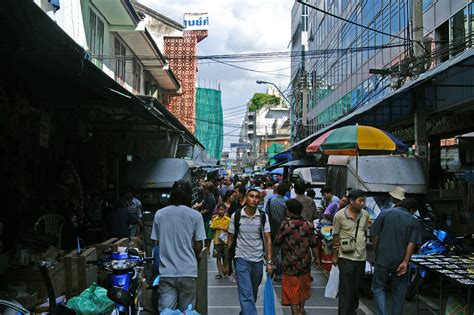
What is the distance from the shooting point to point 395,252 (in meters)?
6.21

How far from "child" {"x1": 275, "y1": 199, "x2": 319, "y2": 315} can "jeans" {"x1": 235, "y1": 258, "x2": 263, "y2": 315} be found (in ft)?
1.25

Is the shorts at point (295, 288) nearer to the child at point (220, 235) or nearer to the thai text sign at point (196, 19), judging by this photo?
the child at point (220, 235)

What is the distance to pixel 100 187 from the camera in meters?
12.3

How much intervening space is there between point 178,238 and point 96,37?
1337 centimetres

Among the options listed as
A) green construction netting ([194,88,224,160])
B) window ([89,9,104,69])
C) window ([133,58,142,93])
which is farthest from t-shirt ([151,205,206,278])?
green construction netting ([194,88,224,160])

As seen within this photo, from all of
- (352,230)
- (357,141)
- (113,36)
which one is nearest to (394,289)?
(352,230)

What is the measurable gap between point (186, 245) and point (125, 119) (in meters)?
7.34

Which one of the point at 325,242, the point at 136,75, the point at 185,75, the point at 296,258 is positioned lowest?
the point at 325,242

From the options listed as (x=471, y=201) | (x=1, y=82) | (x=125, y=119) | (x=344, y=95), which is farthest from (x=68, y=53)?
(x=344, y=95)

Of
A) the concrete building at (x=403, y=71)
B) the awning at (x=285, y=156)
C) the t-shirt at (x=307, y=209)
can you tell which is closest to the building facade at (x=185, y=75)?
the awning at (x=285, y=156)

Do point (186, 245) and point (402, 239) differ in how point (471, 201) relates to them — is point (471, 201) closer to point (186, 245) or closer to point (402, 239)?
point (402, 239)

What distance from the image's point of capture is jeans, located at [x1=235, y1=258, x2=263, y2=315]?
251 inches

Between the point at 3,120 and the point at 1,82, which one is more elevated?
the point at 1,82

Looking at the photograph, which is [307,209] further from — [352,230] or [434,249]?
[352,230]
